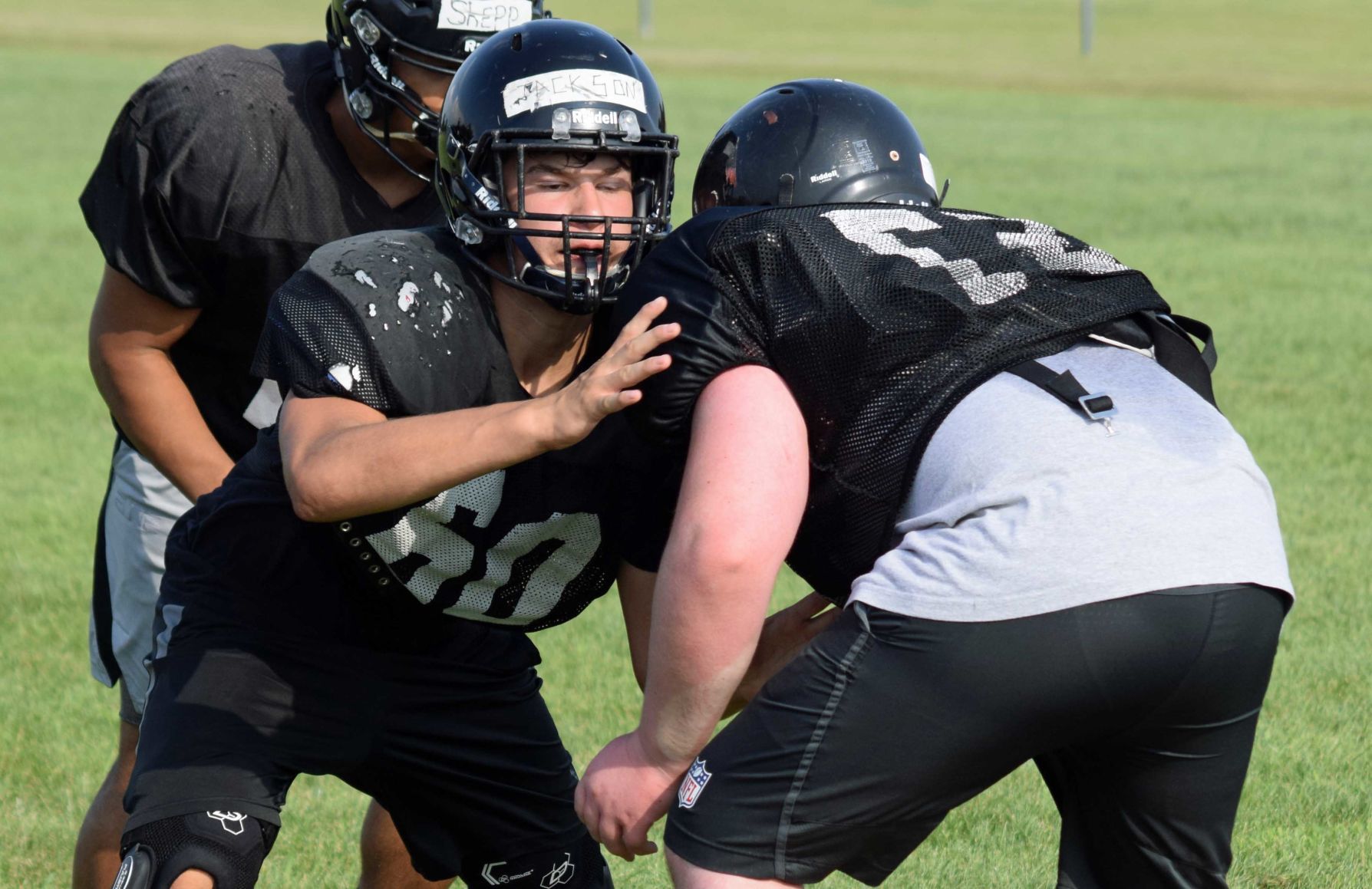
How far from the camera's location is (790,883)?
2346mm

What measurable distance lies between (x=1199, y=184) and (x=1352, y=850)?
13.3 meters

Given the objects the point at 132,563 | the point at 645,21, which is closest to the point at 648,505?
the point at 132,563

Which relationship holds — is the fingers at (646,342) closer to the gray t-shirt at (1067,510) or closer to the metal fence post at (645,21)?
the gray t-shirt at (1067,510)

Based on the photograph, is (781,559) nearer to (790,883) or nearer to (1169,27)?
(790,883)

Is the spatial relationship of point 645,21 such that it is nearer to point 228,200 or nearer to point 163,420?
point 228,200

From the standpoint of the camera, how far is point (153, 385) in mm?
3826

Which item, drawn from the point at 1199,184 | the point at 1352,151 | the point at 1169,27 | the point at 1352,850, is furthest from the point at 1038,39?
the point at 1352,850

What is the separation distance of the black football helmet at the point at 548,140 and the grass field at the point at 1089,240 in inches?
64.2

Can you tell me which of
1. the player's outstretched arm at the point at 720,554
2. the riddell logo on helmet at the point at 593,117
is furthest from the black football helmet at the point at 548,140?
the player's outstretched arm at the point at 720,554

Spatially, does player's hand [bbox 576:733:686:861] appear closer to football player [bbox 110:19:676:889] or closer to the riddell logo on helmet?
football player [bbox 110:19:676:889]

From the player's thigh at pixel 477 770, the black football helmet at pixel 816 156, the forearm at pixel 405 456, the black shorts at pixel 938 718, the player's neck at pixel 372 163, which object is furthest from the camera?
the player's neck at pixel 372 163

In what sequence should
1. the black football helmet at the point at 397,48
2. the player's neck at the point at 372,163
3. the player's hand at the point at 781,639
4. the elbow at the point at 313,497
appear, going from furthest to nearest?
the player's neck at the point at 372,163, the black football helmet at the point at 397,48, the player's hand at the point at 781,639, the elbow at the point at 313,497

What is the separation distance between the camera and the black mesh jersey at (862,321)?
240cm

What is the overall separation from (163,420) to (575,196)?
1.28m
